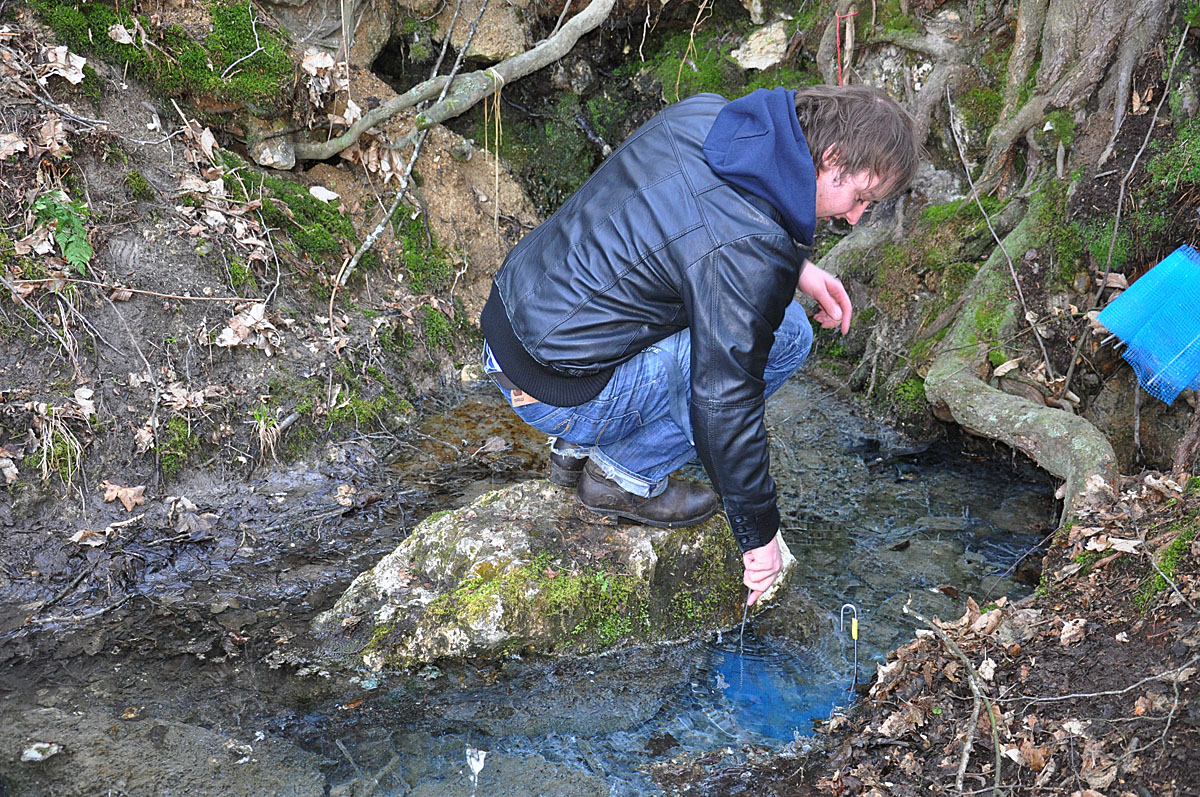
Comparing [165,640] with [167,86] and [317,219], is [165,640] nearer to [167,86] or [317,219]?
[317,219]

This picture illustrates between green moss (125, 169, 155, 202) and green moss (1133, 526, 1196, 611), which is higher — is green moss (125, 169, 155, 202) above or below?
above

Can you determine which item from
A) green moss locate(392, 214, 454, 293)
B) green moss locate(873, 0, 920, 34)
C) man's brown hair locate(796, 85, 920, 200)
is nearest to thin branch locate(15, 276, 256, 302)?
green moss locate(392, 214, 454, 293)

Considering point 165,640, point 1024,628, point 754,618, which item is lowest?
point 754,618

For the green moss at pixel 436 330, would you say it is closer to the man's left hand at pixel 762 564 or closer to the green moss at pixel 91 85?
the green moss at pixel 91 85

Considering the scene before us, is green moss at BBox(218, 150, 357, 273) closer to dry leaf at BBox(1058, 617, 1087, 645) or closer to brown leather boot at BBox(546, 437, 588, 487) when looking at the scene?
brown leather boot at BBox(546, 437, 588, 487)

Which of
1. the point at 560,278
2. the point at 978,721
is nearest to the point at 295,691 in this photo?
the point at 560,278

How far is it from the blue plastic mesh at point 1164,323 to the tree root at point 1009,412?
65 centimetres

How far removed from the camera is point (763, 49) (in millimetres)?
8180

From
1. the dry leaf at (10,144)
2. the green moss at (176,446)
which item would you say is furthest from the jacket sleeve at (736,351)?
the dry leaf at (10,144)

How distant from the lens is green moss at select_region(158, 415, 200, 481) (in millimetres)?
4512

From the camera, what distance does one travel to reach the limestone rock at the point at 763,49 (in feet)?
26.6

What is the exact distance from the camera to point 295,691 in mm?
3252

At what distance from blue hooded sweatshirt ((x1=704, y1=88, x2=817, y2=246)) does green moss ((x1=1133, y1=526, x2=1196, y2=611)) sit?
1.83 meters

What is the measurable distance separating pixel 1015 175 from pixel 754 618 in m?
4.16
